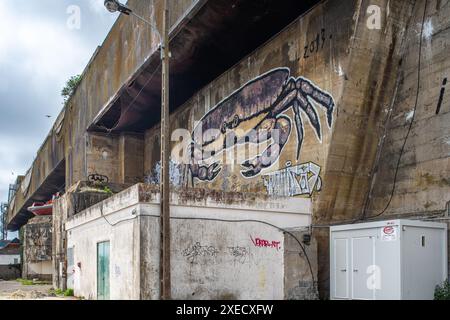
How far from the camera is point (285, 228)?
1423cm

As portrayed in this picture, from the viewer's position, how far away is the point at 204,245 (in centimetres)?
1295

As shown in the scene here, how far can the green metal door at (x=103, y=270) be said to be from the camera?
14898 millimetres

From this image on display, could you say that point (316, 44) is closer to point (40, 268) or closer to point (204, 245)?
point (204, 245)

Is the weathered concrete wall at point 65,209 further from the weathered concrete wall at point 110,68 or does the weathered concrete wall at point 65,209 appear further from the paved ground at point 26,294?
the weathered concrete wall at point 110,68

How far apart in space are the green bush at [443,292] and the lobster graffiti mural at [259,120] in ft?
18.9

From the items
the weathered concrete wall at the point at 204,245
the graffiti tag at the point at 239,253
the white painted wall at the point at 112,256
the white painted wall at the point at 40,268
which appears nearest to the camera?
the weathered concrete wall at the point at 204,245

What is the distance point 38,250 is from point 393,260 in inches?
958

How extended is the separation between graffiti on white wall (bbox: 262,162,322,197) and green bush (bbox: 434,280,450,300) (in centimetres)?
457

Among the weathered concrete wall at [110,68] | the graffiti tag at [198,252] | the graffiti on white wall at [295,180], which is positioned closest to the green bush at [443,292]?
the graffiti on white wall at [295,180]

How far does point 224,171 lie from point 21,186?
48.2 m

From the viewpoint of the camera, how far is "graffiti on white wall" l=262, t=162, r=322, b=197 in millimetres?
16031

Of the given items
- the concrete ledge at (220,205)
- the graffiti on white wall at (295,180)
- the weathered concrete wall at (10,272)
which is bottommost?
the weathered concrete wall at (10,272)

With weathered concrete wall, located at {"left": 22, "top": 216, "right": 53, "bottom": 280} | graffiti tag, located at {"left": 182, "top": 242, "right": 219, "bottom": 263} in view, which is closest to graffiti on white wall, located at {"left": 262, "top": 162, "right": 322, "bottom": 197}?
graffiti tag, located at {"left": 182, "top": 242, "right": 219, "bottom": 263}

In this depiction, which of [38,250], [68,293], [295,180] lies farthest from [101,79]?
[295,180]
